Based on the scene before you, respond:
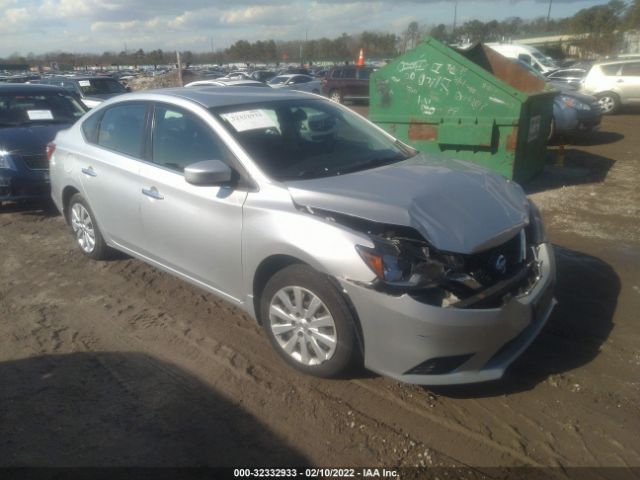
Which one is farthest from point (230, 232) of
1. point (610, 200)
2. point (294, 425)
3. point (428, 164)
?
point (610, 200)

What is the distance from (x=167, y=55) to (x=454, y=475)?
87.8m

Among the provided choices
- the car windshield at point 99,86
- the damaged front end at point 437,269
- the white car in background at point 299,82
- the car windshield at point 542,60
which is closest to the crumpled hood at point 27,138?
the damaged front end at point 437,269

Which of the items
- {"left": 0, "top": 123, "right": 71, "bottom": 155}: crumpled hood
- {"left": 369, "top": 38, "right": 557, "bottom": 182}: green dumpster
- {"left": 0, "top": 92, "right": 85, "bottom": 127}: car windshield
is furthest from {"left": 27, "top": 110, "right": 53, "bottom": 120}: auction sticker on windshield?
{"left": 369, "top": 38, "right": 557, "bottom": 182}: green dumpster

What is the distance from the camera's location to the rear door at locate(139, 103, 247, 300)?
3.59 m

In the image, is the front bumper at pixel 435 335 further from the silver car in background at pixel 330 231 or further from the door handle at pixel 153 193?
the door handle at pixel 153 193

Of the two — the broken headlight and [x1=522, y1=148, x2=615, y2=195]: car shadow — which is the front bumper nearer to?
the broken headlight

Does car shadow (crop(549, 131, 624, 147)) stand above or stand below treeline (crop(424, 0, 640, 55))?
below

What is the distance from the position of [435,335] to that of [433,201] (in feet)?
2.80

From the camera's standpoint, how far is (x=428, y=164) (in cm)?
397

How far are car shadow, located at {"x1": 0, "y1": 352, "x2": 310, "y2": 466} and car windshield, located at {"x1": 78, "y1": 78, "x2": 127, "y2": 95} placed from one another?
1248 centimetres

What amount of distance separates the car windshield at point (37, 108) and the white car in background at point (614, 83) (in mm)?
14560

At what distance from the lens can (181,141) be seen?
159 inches

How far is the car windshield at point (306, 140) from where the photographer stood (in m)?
3.66

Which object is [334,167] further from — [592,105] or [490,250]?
[592,105]
